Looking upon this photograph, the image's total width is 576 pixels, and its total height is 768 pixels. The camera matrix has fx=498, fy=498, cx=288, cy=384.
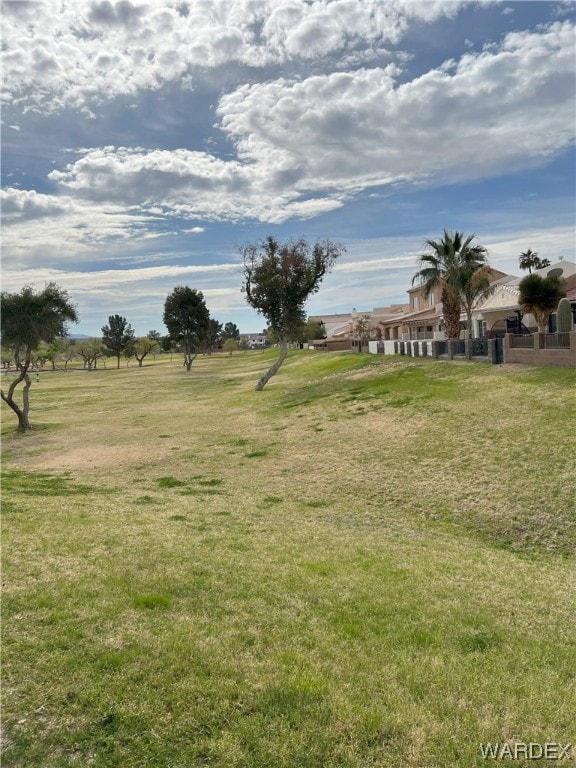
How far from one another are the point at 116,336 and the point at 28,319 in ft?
293

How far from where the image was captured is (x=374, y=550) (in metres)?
9.10

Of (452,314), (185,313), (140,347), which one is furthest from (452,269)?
(140,347)

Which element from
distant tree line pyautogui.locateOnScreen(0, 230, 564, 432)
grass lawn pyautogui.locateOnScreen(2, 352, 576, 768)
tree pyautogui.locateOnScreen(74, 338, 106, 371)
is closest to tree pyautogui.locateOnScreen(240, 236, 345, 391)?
distant tree line pyautogui.locateOnScreen(0, 230, 564, 432)

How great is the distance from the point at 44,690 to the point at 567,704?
4633 millimetres

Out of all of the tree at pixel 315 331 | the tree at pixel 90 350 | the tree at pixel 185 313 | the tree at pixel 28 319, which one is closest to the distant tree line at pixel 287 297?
the tree at pixel 28 319

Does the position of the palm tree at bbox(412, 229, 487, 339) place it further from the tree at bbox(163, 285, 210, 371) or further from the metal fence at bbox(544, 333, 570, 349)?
the tree at bbox(163, 285, 210, 371)

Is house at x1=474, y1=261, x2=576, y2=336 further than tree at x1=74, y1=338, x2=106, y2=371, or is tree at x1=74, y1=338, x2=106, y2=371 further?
tree at x1=74, y1=338, x2=106, y2=371

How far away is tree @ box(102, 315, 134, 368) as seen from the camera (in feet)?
364

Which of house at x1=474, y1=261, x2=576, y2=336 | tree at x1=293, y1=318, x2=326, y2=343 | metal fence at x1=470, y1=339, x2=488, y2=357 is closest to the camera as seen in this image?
metal fence at x1=470, y1=339, x2=488, y2=357

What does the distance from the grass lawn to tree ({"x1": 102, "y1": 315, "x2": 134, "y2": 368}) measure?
98448mm

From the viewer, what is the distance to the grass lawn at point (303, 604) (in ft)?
13.1

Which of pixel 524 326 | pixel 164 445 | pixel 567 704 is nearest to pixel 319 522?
pixel 567 704

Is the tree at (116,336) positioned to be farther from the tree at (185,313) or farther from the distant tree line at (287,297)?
the distant tree line at (287,297)

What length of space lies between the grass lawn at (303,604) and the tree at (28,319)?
11.3m
